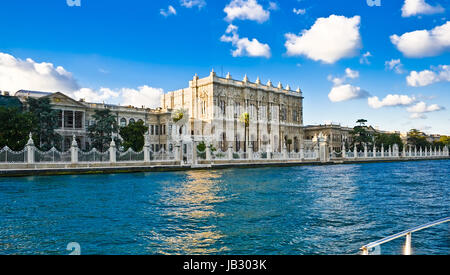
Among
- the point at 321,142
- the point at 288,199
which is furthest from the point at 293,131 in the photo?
the point at 288,199

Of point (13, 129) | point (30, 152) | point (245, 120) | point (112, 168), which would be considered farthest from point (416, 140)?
point (30, 152)

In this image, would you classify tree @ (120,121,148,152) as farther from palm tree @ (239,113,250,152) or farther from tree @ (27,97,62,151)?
palm tree @ (239,113,250,152)

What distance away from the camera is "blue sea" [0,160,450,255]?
6.74m

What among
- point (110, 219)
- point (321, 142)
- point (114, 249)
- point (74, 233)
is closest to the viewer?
point (114, 249)

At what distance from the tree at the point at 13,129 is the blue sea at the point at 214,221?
37.7ft

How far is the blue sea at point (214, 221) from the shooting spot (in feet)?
22.1

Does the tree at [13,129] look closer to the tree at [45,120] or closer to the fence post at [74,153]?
the tree at [45,120]

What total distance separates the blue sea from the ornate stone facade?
33.4 m

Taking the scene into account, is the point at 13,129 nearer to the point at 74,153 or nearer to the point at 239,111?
the point at 74,153

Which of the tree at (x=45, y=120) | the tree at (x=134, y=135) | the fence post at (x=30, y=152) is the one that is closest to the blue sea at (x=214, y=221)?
the fence post at (x=30, y=152)

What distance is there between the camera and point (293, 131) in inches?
2416

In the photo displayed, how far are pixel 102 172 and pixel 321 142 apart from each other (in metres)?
27.8
